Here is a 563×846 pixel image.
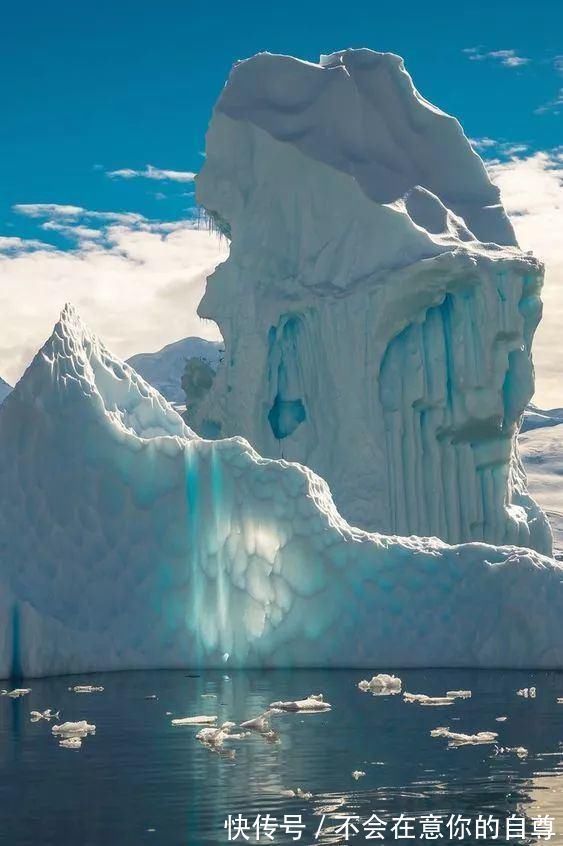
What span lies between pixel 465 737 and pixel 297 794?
3.02m

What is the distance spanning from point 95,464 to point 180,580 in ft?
7.04

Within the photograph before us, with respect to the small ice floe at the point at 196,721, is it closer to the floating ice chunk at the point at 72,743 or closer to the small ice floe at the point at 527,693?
the floating ice chunk at the point at 72,743

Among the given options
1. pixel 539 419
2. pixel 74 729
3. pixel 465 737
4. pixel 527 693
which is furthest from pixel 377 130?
pixel 539 419

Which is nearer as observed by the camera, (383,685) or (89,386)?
(383,685)

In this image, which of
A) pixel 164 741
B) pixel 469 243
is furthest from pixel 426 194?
pixel 164 741

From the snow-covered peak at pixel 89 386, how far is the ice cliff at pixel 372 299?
10271 millimetres

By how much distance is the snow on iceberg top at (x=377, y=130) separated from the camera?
3403cm

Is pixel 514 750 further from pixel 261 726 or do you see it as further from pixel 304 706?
pixel 304 706

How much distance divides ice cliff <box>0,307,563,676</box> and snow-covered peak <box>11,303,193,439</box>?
5cm

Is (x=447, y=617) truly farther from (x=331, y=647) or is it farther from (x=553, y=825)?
(x=553, y=825)

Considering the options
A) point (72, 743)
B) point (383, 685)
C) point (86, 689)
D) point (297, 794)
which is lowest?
point (297, 794)

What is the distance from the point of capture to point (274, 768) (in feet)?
41.3

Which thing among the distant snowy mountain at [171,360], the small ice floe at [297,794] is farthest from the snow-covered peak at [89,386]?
the distant snowy mountain at [171,360]

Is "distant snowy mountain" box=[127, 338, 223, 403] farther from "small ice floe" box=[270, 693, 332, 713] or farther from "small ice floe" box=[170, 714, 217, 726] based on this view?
"small ice floe" box=[170, 714, 217, 726]
